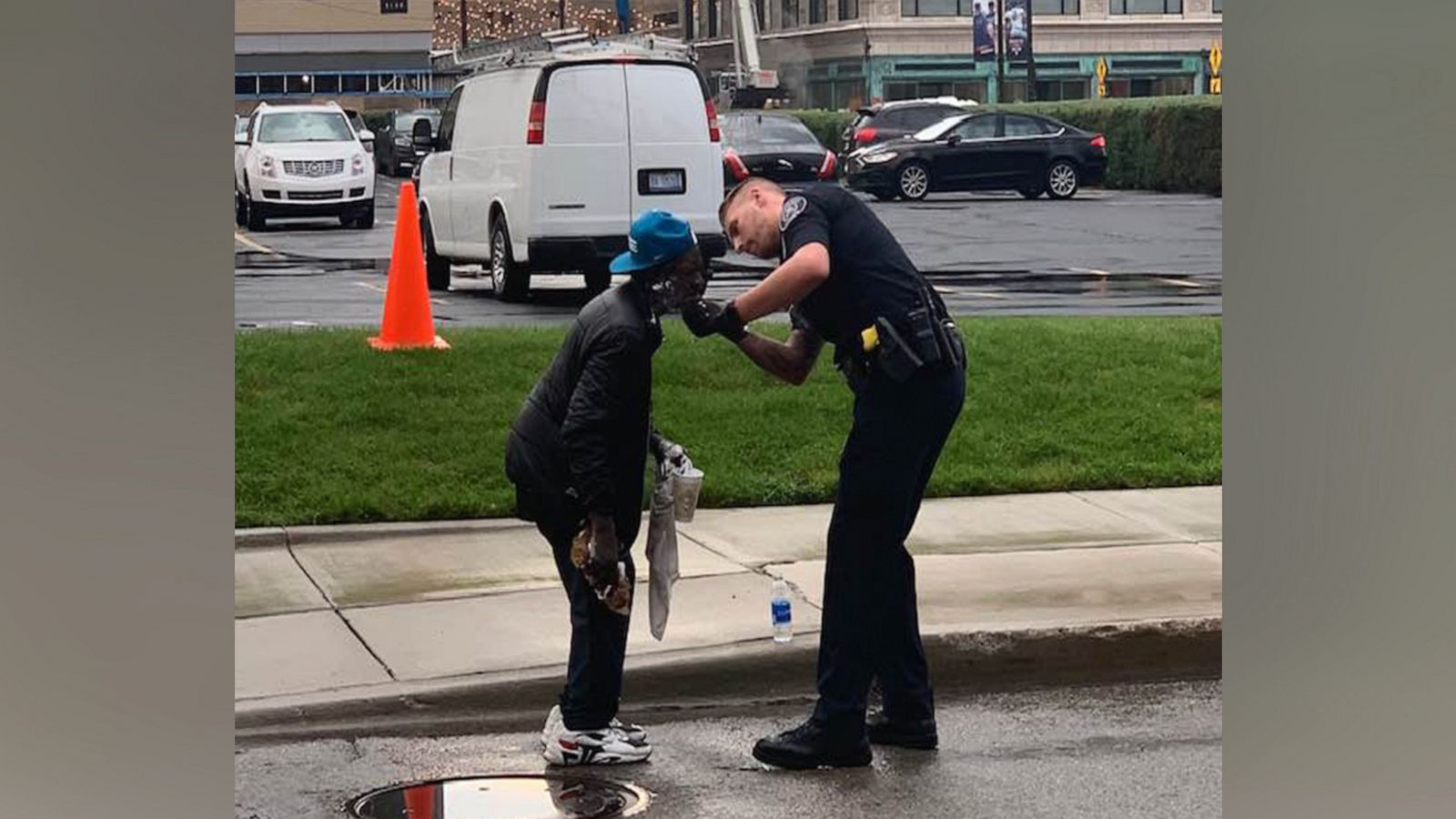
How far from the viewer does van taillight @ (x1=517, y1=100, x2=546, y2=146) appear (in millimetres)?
18781

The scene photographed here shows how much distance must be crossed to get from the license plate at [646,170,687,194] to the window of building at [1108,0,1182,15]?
1023 inches

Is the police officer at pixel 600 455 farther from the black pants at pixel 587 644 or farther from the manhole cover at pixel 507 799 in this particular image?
the manhole cover at pixel 507 799

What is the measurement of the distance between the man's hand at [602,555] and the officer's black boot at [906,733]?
101cm

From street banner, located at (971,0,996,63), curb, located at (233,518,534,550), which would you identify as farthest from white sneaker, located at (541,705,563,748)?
street banner, located at (971,0,996,63)

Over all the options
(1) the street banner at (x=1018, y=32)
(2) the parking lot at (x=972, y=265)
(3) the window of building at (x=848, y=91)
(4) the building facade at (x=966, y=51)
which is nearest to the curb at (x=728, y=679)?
(2) the parking lot at (x=972, y=265)

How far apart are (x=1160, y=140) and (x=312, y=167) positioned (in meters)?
12.4

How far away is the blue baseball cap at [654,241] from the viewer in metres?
6.38

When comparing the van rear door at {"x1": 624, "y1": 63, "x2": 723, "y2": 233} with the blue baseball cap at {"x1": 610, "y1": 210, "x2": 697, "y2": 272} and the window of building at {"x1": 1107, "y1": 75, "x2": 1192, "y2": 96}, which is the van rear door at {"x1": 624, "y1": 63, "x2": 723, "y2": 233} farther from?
the window of building at {"x1": 1107, "y1": 75, "x2": 1192, "y2": 96}

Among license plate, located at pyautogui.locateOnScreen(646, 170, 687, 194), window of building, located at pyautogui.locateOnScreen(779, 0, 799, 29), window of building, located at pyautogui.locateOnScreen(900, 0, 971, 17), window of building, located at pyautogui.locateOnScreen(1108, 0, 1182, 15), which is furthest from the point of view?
window of building, located at pyautogui.locateOnScreen(779, 0, 799, 29)

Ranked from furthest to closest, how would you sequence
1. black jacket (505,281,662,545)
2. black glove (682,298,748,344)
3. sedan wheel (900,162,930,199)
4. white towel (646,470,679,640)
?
sedan wheel (900,162,930,199) < white towel (646,470,679,640) < black glove (682,298,748,344) < black jacket (505,281,662,545)

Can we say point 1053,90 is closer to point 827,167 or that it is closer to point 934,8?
point 934,8

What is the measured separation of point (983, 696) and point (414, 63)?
31.7 metres

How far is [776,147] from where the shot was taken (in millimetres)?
26516
